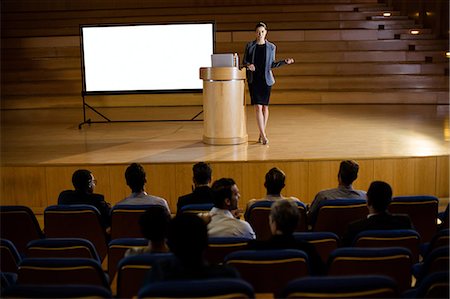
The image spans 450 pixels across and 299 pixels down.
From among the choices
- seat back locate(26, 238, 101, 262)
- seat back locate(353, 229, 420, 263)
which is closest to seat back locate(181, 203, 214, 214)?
seat back locate(26, 238, 101, 262)

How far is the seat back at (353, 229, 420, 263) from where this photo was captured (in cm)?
294

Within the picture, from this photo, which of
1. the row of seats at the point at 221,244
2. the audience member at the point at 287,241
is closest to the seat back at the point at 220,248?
the row of seats at the point at 221,244

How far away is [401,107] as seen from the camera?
9625 mm

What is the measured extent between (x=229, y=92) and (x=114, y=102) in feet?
13.8

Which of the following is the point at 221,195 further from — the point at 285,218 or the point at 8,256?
the point at 8,256

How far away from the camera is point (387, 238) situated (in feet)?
9.73

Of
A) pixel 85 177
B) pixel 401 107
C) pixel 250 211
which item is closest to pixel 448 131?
pixel 401 107

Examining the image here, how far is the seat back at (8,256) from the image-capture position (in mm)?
3111

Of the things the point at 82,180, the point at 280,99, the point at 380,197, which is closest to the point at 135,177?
the point at 82,180

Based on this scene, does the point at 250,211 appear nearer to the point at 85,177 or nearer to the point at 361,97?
the point at 85,177

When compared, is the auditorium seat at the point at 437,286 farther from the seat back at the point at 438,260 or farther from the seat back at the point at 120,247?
the seat back at the point at 120,247

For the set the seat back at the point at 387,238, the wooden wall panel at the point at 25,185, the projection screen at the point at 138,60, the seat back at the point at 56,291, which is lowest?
the wooden wall panel at the point at 25,185

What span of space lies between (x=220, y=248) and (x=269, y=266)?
1.49 feet

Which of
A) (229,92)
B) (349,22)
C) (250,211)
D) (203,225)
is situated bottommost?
(250,211)
